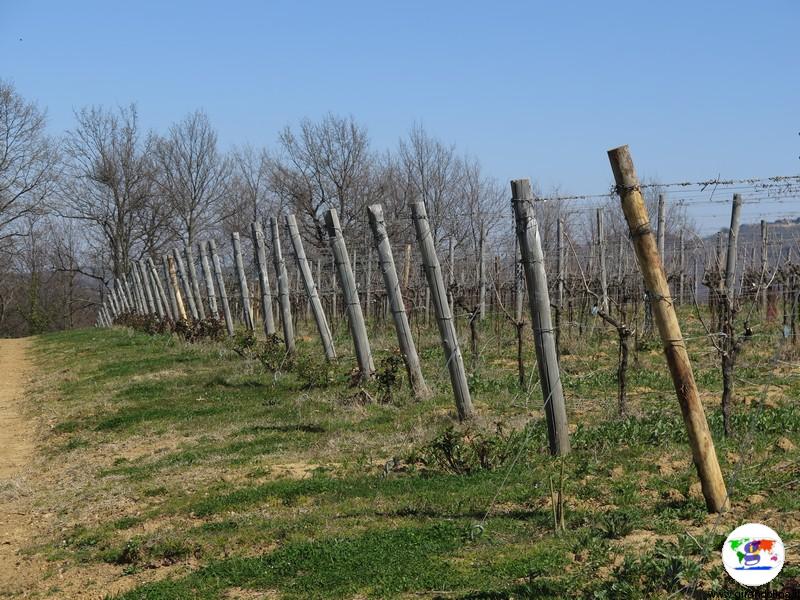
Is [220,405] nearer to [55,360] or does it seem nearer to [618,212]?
[55,360]

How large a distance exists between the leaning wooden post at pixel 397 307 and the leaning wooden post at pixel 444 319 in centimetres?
100

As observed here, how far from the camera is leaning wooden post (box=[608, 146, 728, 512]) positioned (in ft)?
16.1

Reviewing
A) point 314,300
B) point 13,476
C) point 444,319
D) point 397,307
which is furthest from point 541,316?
point 314,300

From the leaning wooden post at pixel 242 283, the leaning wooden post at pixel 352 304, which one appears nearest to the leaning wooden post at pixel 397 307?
the leaning wooden post at pixel 352 304

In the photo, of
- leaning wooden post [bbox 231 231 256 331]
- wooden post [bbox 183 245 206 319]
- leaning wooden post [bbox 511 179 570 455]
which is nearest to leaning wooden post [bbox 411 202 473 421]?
leaning wooden post [bbox 511 179 570 455]

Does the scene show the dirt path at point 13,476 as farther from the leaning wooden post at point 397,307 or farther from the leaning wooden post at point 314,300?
the leaning wooden post at point 397,307

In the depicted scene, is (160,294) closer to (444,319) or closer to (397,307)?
(397,307)

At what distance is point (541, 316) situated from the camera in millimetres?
6973

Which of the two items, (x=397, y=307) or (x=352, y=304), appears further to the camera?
(x=352, y=304)

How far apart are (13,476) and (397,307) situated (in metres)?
4.33

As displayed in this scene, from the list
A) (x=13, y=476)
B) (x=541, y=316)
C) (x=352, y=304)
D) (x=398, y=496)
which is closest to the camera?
(x=398, y=496)

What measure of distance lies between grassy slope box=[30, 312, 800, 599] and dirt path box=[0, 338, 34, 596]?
0.29m

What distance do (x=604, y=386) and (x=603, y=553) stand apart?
608cm

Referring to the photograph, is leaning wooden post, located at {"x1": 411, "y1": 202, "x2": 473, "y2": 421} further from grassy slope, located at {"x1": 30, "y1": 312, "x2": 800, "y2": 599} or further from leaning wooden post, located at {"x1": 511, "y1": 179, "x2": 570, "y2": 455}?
leaning wooden post, located at {"x1": 511, "y1": 179, "x2": 570, "y2": 455}
